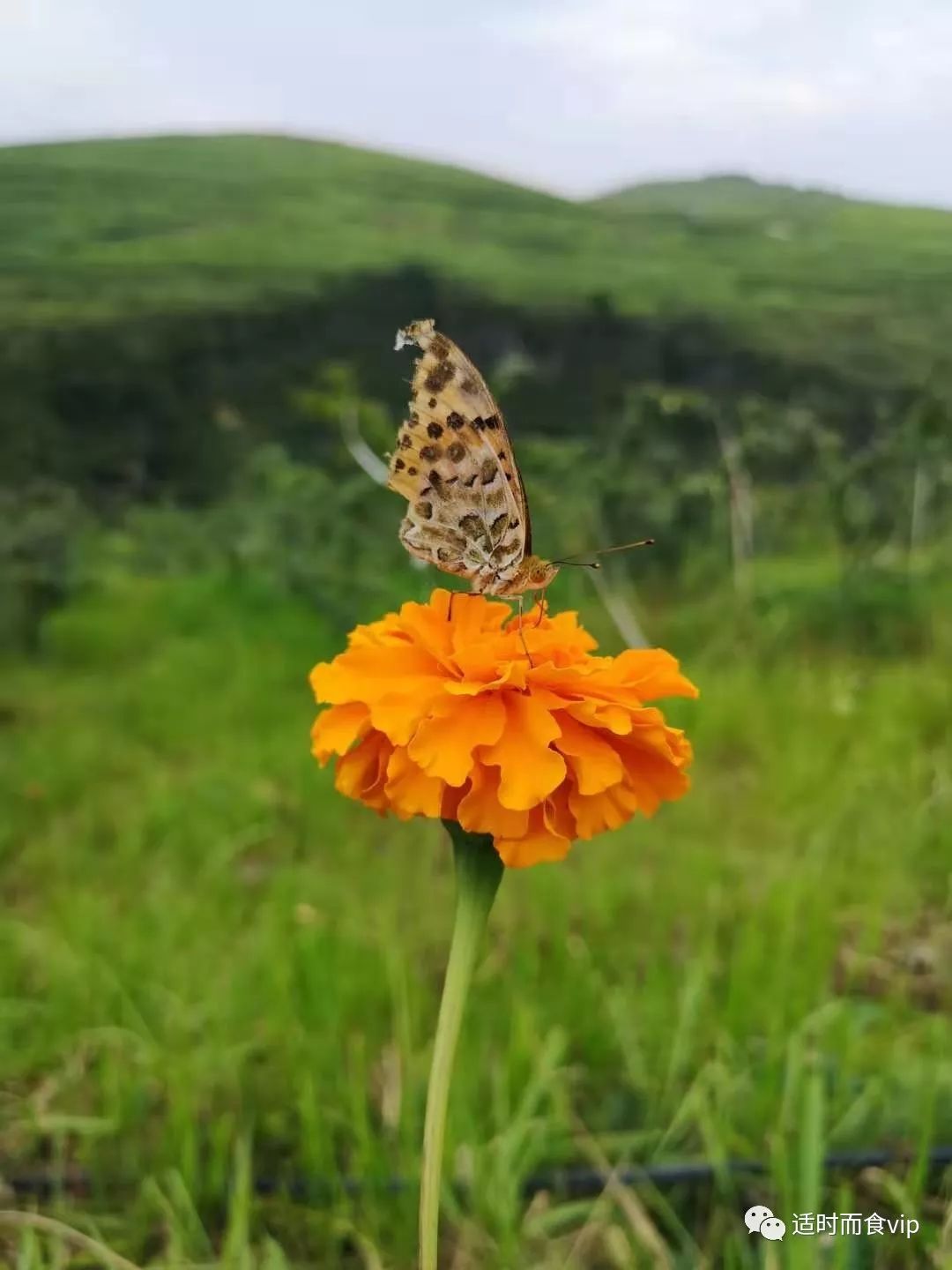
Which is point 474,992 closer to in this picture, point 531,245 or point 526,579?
point 526,579

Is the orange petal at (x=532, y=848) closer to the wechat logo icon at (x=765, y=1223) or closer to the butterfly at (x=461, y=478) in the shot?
the butterfly at (x=461, y=478)

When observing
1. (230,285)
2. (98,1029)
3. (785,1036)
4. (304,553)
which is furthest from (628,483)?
(98,1029)

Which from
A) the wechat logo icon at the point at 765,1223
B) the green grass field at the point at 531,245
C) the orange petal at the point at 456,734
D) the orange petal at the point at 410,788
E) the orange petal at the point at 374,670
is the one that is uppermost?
the green grass field at the point at 531,245

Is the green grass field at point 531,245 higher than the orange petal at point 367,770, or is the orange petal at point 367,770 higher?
the green grass field at point 531,245

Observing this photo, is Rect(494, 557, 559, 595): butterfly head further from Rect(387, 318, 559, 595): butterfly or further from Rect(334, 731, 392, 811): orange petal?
Rect(334, 731, 392, 811): orange petal

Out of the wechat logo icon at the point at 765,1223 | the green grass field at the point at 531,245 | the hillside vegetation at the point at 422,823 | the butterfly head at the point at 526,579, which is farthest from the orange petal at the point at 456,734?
the green grass field at the point at 531,245

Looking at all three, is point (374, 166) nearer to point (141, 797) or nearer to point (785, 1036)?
point (141, 797)
